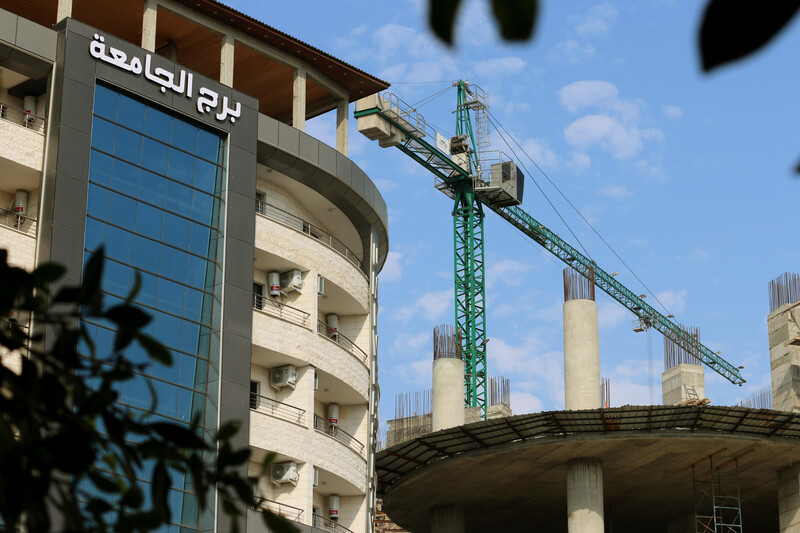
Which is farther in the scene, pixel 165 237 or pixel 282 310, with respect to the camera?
pixel 282 310

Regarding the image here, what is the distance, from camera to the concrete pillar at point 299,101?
42.4 m

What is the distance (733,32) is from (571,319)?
148 feet

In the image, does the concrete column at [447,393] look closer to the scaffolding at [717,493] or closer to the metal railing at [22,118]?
the scaffolding at [717,493]

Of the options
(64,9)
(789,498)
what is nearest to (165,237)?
(64,9)

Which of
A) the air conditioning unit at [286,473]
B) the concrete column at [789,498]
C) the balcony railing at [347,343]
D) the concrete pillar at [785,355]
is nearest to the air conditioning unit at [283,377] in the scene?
the air conditioning unit at [286,473]

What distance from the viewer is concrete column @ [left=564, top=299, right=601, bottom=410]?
152 ft

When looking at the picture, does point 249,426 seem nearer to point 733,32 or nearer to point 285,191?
point 285,191

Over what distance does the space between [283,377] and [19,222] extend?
9.36 meters

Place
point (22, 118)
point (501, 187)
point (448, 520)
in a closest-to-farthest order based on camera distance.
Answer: point (22, 118) < point (448, 520) < point (501, 187)

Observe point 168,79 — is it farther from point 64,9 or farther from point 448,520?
point 448,520

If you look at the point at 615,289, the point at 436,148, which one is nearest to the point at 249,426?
the point at 436,148

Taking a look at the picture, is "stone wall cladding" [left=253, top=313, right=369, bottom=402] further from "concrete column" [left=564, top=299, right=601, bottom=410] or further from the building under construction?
"concrete column" [left=564, top=299, right=601, bottom=410]

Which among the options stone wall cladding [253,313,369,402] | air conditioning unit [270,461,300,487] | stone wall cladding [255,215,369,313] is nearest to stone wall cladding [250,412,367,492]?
air conditioning unit [270,461,300,487]

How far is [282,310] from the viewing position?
40719mm
